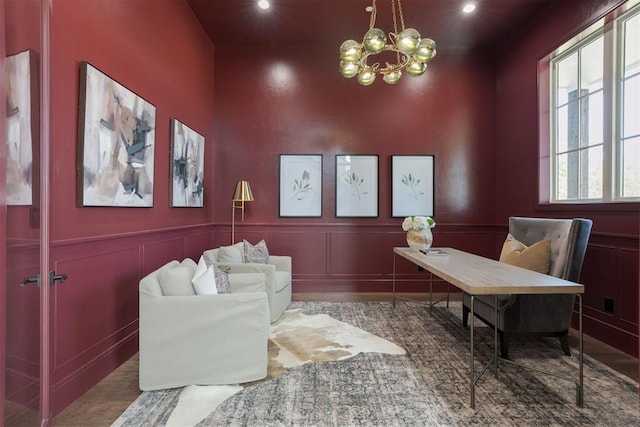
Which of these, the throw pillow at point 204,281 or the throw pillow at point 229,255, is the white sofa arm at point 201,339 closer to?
the throw pillow at point 204,281

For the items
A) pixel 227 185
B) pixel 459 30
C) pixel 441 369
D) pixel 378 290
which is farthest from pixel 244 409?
pixel 459 30

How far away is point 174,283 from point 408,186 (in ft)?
11.4

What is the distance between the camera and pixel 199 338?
2.19 meters

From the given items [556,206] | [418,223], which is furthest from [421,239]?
[556,206]

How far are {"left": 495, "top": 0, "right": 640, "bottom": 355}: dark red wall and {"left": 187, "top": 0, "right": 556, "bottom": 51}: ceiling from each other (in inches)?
13.9

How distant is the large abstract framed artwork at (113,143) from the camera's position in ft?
7.01

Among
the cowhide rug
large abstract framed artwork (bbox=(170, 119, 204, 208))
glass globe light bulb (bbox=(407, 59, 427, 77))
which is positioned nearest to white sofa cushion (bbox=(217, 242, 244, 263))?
large abstract framed artwork (bbox=(170, 119, 204, 208))

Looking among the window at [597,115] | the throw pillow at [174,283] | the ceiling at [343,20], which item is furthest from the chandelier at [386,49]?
the throw pillow at [174,283]

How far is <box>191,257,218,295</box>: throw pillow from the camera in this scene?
231 centimetres

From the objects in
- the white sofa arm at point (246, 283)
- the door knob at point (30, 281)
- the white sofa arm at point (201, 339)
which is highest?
the door knob at point (30, 281)

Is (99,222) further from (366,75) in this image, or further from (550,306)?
(550,306)

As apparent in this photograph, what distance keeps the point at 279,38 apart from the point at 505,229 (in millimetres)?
4131

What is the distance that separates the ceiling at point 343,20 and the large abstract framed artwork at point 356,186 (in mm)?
1704

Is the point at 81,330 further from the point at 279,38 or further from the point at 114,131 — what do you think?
the point at 279,38
